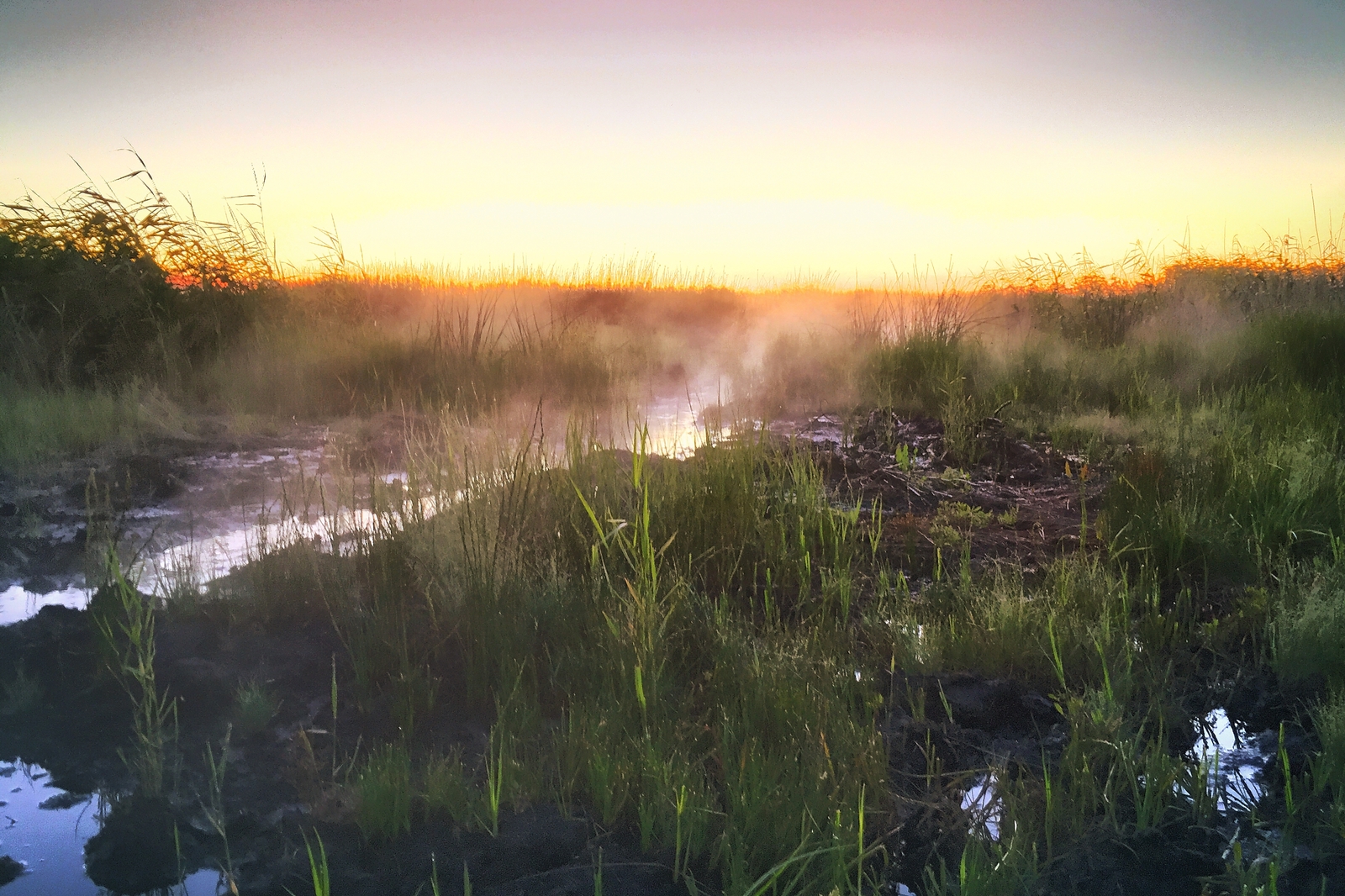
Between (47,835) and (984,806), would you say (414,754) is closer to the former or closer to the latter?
(47,835)

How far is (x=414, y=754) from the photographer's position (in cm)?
212

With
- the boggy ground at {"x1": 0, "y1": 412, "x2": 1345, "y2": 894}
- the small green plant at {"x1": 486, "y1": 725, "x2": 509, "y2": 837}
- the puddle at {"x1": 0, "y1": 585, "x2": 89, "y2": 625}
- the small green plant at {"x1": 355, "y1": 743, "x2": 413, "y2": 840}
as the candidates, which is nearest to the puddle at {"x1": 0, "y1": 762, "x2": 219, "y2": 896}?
the boggy ground at {"x1": 0, "y1": 412, "x2": 1345, "y2": 894}

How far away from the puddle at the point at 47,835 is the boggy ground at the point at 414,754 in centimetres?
3

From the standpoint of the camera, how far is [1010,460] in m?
5.23

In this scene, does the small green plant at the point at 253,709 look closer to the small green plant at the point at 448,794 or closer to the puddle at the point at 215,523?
the puddle at the point at 215,523

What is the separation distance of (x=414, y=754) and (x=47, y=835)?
0.78 m

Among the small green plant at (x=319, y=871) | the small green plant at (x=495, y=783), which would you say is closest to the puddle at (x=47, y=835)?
the small green plant at (x=319, y=871)

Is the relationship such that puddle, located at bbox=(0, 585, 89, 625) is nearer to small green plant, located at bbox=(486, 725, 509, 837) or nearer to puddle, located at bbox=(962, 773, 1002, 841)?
small green plant, located at bbox=(486, 725, 509, 837)

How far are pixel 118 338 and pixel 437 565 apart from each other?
230 inches

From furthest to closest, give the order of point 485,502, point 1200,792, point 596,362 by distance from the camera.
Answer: point 596,362, point 485,502, point 1200,792

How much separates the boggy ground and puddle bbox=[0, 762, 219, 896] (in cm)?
3

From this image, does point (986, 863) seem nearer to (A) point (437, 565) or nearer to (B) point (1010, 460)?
(A) point (437, 565)

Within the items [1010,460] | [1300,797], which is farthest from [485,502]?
[1010,460]

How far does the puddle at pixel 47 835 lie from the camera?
1.73m
